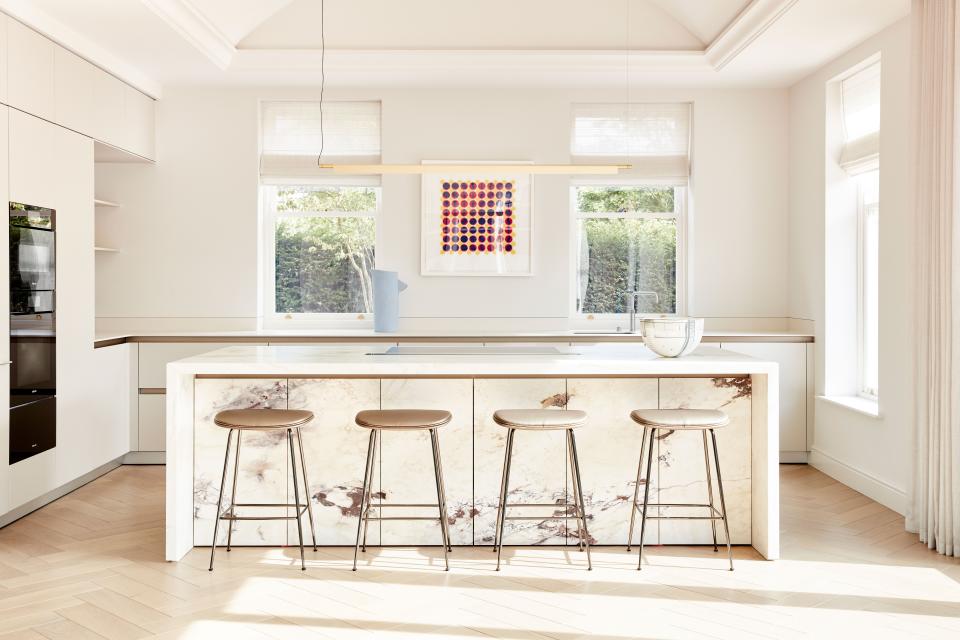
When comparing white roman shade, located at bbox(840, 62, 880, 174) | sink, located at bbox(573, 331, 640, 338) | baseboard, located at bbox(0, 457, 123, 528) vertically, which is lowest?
baseboard, located at bbox(0, 457, 123, 528)

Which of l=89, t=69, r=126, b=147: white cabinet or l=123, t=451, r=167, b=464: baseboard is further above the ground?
l=89, t=69, r=126, b=147: white cabinet

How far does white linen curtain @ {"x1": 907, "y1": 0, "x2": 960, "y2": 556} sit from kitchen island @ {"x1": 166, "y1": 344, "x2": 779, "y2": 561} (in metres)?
0.87

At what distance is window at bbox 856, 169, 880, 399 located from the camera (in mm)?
5121

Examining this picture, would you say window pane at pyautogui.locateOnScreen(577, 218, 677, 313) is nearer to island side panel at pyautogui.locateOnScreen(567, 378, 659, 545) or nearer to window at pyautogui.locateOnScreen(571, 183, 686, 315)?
window at pyautogui.locateOnScreen(571, 183, 686, 315)

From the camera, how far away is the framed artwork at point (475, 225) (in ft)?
19.5

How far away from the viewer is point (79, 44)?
15.5ft

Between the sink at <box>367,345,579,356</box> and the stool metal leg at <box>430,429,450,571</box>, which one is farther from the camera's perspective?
the sink at <box>367,345,579,356</box>

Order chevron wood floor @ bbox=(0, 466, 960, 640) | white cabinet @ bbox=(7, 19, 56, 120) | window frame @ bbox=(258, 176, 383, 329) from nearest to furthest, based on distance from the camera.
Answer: chevron wood floor @ bbox=(0, 466, 960, 640) < white cabinet @ bbox=(7, 19, 56, 120) < window frame @ bbox=(258, 176, 383, 329)

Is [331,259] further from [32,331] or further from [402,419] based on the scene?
[402,419]

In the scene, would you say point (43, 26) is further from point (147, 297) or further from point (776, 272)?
point (776, 272)

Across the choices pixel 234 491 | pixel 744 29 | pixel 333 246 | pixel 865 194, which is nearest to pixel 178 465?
pixel 234 491

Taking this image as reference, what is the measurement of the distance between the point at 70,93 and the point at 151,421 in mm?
2243

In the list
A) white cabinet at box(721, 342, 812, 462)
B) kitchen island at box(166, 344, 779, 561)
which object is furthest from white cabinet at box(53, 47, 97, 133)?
white cabinet at box(721, 342, 812, 462)

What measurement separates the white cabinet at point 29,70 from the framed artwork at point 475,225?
2572 millimetres
